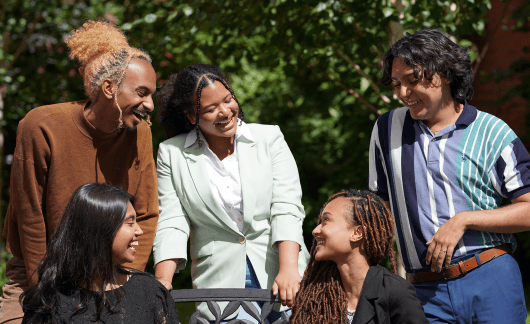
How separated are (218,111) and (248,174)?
0.32 metres

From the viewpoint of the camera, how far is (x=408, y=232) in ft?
7.69

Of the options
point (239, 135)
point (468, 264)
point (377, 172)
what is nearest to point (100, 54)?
point (239, 135)

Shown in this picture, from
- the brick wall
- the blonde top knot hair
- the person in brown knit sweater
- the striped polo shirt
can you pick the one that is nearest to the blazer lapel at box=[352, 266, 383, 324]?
the striped polo shirt

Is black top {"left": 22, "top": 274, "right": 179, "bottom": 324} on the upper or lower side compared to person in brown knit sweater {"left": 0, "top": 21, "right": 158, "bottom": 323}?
lower

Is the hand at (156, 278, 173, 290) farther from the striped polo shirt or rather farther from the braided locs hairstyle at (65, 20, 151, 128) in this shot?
the striped polo shirt

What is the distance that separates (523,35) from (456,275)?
539 cm

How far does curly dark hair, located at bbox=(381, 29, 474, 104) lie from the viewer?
2.32 m

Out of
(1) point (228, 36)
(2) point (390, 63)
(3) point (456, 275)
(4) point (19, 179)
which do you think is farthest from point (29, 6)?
(3) point (456, 275)

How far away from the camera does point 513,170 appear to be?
2211mm

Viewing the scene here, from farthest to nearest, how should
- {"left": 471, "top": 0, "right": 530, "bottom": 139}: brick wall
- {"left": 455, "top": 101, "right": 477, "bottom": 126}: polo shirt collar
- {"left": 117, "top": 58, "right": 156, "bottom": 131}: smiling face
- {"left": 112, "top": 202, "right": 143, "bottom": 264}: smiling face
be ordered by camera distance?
{"left": 471, "top": 0, "right": 530, "bottom": 139}: brick wall → {"left": 117, "top": 58, "right": 156, "bottom": 131}: smiling face → {"left": 455, "top": 101, "right": 477, "bottom": 126}: polo shirt collar → {"left": 112, "top": 202, "right": 143, "bottom": 264}: smiling face

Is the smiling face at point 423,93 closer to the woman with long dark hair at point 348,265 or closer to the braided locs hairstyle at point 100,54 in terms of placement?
the woman with long dark hair at point 348,265

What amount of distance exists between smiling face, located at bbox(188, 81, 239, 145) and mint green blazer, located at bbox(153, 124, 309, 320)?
0.37ft

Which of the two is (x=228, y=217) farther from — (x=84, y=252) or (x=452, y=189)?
(x=452, y=189)

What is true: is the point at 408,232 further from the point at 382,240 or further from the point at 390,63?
the point at 390,63
